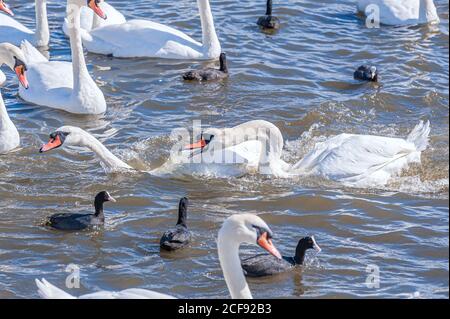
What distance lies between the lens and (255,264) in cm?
1086

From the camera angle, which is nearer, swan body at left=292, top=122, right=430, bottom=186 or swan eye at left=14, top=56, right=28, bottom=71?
swan body at left=292, top=122, right=430, bottom=186

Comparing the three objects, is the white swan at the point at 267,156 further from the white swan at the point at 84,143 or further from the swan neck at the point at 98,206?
the swan neck at the point at 98,206

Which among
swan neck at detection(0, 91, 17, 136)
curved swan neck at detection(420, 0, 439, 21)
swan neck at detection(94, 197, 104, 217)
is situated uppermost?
curved swan neck at detection(420, 0, 439, 21)

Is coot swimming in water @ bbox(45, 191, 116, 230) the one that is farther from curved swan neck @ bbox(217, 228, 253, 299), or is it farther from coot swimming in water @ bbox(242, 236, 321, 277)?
curved swan neck @ bbox(217, 228, 253, 299)

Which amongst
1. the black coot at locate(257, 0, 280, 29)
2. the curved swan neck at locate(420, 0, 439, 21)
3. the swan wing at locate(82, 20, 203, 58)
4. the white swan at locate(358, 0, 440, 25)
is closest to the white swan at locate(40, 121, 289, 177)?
the swan wing at locate(82, 20, 203, 58)

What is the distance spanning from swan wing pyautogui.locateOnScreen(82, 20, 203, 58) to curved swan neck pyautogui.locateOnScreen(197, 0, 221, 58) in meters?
0.16

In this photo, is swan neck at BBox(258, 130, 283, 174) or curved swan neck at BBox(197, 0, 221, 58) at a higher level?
curved swan neck at BBox(197, 0, 221, 58)

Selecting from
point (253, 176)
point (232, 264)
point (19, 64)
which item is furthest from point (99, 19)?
point (232, 264)

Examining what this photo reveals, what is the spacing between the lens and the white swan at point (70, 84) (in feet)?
50.0

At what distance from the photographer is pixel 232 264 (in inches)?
338

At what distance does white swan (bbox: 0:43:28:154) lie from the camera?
1392 centimetres

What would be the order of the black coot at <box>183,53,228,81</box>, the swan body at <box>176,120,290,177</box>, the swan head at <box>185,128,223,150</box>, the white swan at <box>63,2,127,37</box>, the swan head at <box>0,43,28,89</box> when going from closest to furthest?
the swan head at <box>185,128,223,150</box>
the swan body at <box>176,120,290,177</box>
the swan head at <box>0,43,28,89</box>
the black coot at <box>183,53,228,81</box>
the white swan at <box>63,2,127,37</box>

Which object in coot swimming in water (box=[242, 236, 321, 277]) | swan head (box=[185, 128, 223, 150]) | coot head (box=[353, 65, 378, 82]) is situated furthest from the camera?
coot head (box=[353, 65, 378, 82])

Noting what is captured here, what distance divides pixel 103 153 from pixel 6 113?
5.21 feet
